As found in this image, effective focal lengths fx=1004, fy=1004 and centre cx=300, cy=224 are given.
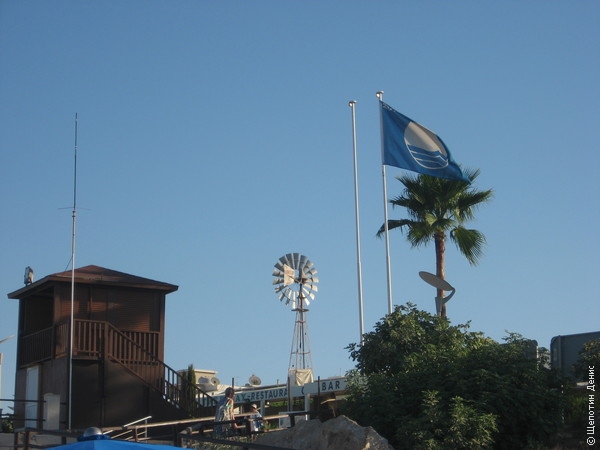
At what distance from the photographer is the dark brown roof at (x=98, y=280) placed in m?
28.5

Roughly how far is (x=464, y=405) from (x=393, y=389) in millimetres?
2040

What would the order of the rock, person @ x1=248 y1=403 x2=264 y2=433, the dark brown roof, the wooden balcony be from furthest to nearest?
the dark brown roof
the wooden balcony
person @ x1=248 y1=403 x2=264 y2=433
the rock

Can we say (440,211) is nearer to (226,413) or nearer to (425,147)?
(425,147)

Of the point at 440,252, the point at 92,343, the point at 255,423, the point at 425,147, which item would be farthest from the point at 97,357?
the point at 425,147

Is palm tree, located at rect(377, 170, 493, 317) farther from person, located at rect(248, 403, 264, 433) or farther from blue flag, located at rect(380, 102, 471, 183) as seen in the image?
person, located at rect(248, 403, 264, 433)

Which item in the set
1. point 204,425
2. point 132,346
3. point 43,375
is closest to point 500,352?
point 204,425

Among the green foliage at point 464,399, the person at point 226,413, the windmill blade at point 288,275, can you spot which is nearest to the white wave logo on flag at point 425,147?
the green foliage at point 464,399

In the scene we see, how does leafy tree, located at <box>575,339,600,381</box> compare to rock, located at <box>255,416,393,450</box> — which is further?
leafy tree, located at <box>575,339,600,381</box>

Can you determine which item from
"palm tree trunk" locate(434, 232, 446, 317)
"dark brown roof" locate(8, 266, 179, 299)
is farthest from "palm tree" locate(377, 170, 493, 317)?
"dark brown roof" locate(8, 266, 179, 299)

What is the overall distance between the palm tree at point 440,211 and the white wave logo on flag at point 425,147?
1.54m

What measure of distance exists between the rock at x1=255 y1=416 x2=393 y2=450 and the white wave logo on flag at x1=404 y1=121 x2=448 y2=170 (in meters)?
11.3

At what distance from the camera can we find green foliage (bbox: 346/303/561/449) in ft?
55.2

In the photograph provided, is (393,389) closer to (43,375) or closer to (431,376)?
(431,376)

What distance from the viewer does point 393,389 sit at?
19203 millimetres
